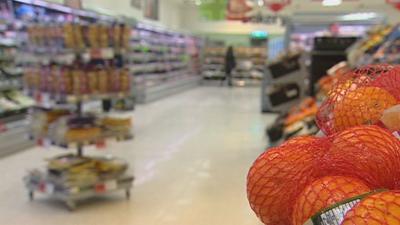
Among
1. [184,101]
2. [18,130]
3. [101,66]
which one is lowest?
[184,101]

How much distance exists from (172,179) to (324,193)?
14.7ft

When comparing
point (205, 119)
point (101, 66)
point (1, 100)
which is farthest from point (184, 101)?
point (101, 66)

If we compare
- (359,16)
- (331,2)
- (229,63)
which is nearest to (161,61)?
(229,63)

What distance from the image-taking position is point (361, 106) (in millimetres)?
1086

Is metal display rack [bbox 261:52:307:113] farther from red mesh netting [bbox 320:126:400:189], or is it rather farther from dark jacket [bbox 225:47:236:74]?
dark jacket [bbox 225:47:236:74]

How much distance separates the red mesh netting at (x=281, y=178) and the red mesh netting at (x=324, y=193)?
67 millimetres

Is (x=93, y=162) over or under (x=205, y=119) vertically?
over

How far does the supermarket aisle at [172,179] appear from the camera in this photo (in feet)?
13.2

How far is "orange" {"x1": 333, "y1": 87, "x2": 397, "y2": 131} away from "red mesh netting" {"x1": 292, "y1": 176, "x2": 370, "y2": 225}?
0.93 ft

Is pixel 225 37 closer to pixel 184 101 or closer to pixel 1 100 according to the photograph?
pixel 184 101

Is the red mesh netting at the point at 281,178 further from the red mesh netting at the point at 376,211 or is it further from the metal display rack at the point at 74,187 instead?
the metal display rack at the point at 74,187

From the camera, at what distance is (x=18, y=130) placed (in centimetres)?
664

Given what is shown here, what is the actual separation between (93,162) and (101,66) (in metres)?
0.91

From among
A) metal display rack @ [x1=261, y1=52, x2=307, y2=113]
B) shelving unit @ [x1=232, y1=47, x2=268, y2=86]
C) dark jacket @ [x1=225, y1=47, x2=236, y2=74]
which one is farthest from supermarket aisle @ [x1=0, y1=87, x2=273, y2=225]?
shelving unit @ [x1=232, y1=47, x2=268, y2=86]
